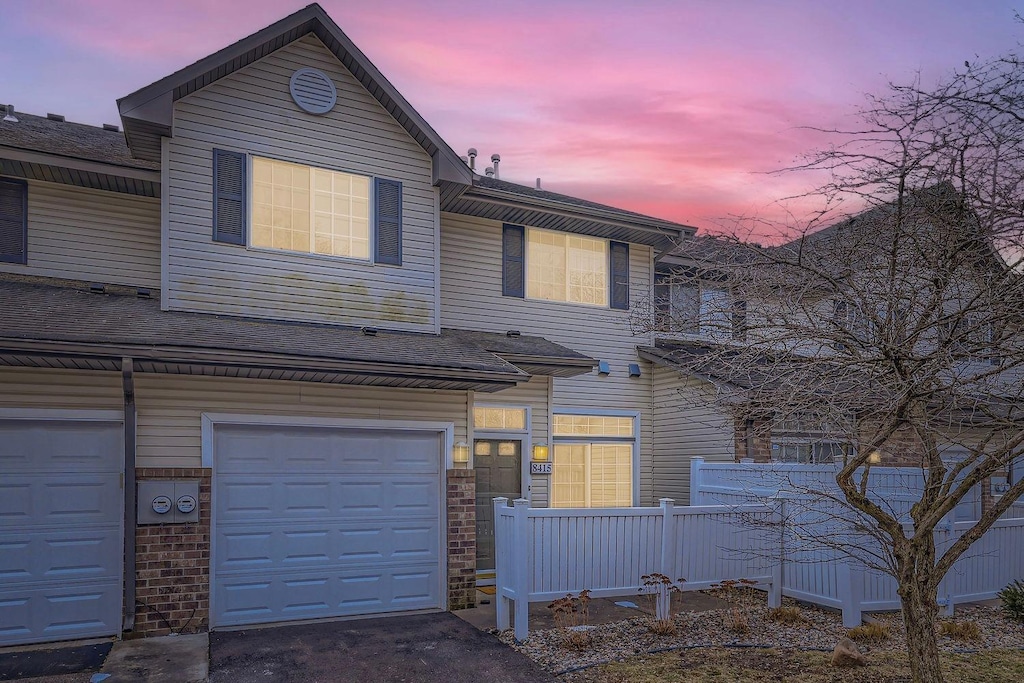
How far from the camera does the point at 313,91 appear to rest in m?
9.93

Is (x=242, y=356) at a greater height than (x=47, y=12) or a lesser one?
lesser

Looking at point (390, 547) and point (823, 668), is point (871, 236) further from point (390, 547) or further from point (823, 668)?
point (390, 547)

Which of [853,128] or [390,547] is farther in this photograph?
[390,547]

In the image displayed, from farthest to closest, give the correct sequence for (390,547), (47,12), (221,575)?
(47,12), (390,547), (221,575)

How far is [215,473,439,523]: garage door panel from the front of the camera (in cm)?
853

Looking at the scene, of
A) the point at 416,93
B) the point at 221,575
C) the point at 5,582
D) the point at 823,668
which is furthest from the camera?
the point at 416,93

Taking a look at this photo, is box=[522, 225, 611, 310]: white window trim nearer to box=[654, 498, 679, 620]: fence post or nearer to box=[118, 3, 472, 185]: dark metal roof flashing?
box=[118, 3, 472, 185]: dark metal roof flashing

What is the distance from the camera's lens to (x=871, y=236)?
223 inches

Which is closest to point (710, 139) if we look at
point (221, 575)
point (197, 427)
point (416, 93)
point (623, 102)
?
point (623, 102)

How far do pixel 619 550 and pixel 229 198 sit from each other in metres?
6.51

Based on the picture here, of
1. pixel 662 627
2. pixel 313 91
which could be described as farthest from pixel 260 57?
pixel 662 627

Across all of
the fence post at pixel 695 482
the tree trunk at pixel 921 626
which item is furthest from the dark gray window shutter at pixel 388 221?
the tree trunk at pixel 921 626

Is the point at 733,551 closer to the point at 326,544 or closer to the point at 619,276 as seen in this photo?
the point at 326,544

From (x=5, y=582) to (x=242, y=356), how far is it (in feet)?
11.1
